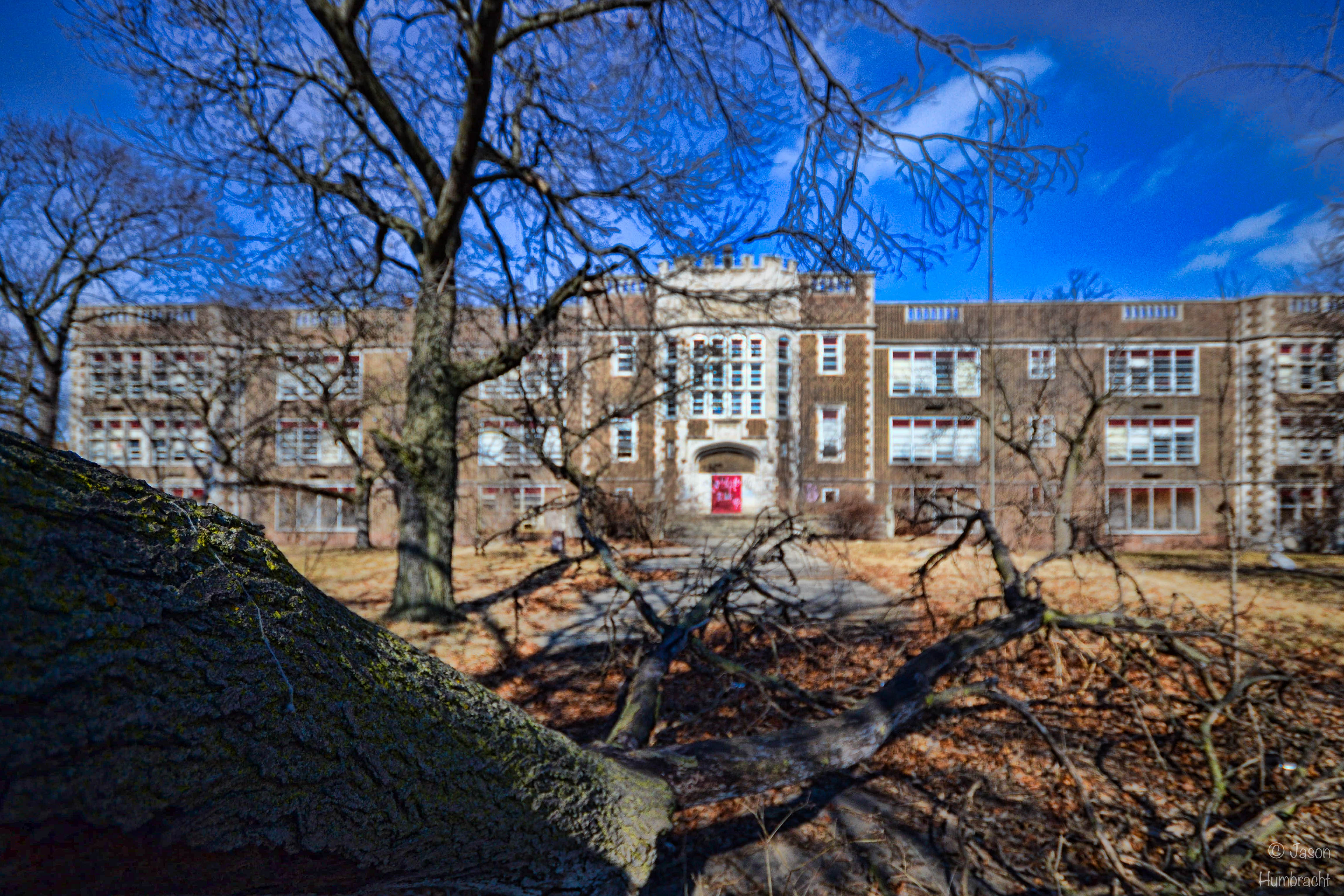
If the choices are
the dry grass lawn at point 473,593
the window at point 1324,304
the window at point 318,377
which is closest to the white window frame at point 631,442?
the dry grass lawn at point 473,593

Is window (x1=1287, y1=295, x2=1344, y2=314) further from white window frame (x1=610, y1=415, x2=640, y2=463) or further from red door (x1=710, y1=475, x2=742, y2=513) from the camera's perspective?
white window frame (x1=610, y1=415, x2=640, y2=463)

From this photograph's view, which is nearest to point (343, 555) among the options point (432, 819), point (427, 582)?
point (427, 582)

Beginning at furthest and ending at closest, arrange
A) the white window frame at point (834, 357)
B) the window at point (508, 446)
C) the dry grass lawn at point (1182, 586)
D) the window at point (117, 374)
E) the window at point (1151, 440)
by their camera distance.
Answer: the white window frame at point (834, 357) < the window at point (1151, 440) < the window at point (508, 446) < the window at point (117, 374) < the dry grass lawn at point (1182, 586)

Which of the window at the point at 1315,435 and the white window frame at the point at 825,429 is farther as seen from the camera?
the white window frame at the point at 825,429

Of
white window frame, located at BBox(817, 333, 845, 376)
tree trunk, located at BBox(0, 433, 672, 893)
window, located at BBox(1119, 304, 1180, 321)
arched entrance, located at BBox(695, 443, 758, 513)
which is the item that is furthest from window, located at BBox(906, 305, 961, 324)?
tree trunk, located at BBox(0, 433, 672, 893)

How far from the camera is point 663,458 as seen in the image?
24938 millimetres

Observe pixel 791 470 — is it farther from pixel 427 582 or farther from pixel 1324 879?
pixel 1324 879

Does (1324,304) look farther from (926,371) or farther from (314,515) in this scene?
(314,515)

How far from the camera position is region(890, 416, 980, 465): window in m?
24.2

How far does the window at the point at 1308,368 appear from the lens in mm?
10438

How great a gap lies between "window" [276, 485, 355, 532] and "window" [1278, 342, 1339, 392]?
1077 inches

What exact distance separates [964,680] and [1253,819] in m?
2.50

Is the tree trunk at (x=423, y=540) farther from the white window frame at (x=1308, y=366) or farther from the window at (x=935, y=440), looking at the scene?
the window at (x=935, y=440)

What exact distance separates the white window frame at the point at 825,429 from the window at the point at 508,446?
39.6 feet
